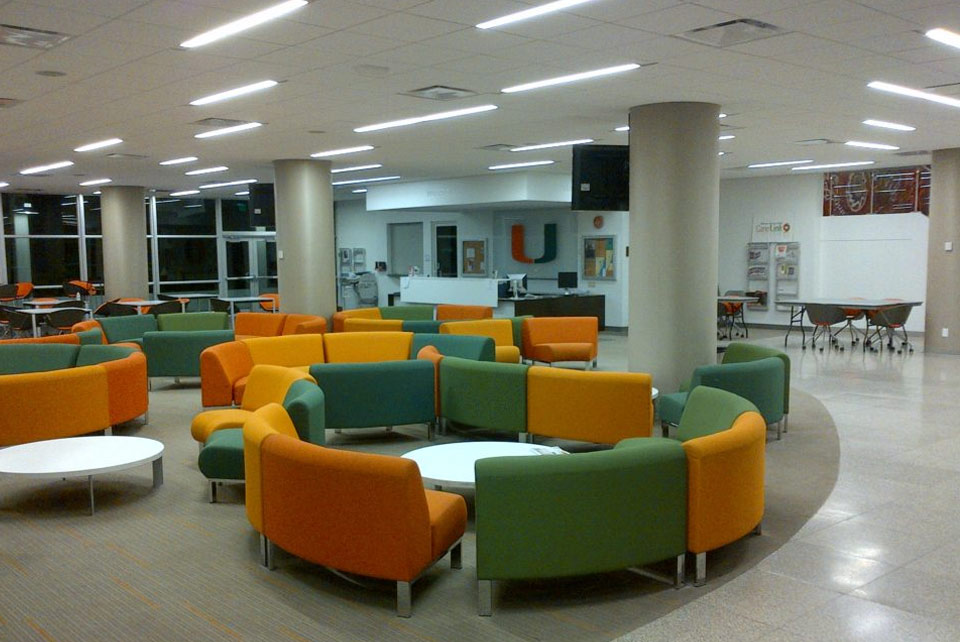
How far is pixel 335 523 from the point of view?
180 inches

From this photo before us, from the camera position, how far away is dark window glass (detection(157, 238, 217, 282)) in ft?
81.5

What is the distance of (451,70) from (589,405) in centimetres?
326

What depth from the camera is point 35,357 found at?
9.45 metres

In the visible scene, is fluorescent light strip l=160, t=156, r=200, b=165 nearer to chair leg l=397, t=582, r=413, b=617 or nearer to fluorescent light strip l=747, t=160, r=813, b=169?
fluorescent light strip l=747, t=160, r=813, b=169

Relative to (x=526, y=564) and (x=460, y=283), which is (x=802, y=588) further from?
(x=460, y=283)

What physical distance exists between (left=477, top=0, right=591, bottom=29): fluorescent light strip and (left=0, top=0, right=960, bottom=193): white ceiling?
0.39 feet

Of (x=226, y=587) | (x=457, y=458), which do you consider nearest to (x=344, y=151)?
(x=457, y=458)

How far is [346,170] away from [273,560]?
12279 millimetres

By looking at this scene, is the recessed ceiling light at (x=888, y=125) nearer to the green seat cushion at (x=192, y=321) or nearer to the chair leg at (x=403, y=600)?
the chair leg at (x=403, y=600)

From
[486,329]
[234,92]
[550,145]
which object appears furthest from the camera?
[550,145]

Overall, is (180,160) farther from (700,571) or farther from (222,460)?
(700,571)

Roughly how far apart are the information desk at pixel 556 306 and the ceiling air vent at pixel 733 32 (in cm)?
1118

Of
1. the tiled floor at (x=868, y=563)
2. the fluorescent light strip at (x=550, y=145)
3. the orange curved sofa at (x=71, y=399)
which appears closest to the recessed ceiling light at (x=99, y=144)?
the orange curved sofa at (x=71, y=399)

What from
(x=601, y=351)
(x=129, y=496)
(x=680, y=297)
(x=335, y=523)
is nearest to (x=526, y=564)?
(x=335, y=523)
